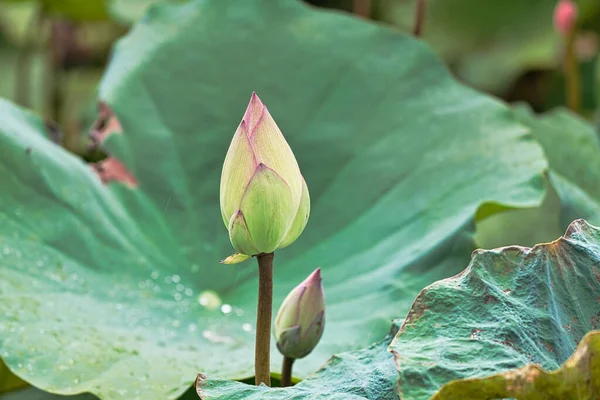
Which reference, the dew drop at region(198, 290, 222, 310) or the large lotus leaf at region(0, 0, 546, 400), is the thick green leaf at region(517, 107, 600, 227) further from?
the dew drop at region(198, 290, 222, 310)

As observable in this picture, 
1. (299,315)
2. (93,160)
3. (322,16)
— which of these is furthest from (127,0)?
(299,315)

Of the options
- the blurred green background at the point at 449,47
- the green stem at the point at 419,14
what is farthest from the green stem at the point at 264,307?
the blurred green background at the point at 449,47

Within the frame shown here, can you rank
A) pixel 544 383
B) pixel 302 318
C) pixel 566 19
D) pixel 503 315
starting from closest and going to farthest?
1. pixel 544 383
2. pixel 503 315
3. pixel 302 318
4. pixel 566 19

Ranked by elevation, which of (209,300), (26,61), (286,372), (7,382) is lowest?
(26,61)

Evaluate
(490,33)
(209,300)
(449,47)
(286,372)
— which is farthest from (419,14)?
(490,33)

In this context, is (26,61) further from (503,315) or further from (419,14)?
(503,315)

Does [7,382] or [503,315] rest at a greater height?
[503,315]

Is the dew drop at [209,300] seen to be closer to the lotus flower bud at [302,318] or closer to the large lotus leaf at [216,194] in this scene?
the large lotus leaf at [216,194]

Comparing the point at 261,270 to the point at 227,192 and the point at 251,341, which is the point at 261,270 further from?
the point at 251,341
